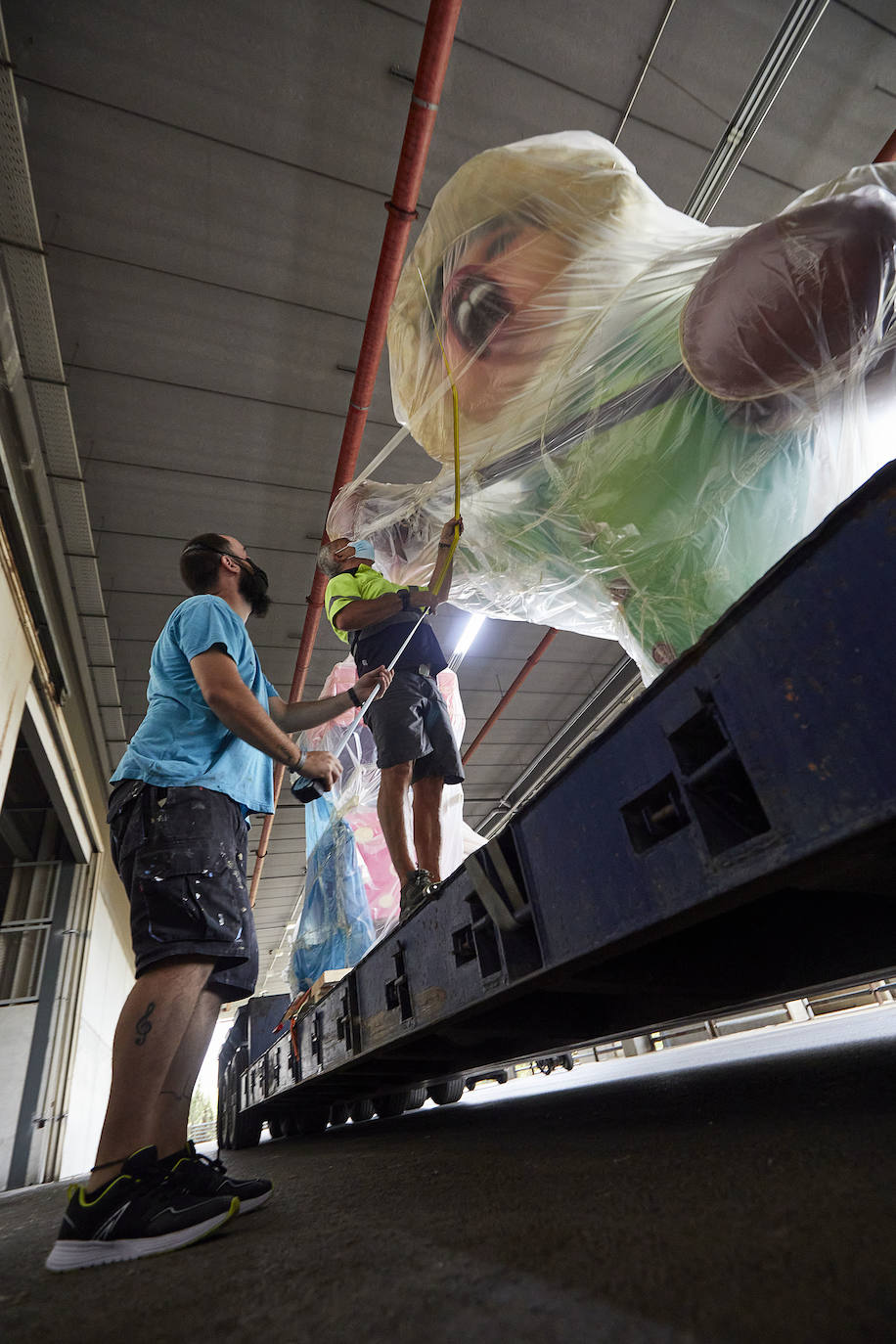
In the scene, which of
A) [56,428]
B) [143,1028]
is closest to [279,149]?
[56,428]

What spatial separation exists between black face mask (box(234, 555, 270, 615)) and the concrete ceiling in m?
2.95

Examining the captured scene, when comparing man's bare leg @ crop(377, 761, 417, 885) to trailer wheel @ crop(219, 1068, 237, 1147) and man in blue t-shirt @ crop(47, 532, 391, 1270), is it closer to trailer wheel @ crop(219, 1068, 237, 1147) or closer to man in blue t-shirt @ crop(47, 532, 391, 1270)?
man in blue t-shirt @ crop(47, 532, 391, 1270)

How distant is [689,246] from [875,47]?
3.66m

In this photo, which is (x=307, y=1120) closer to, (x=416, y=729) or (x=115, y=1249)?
(x=416, y=729)

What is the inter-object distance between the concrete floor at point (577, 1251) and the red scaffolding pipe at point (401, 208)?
3.76 feet

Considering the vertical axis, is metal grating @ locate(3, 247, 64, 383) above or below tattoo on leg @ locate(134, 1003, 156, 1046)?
above

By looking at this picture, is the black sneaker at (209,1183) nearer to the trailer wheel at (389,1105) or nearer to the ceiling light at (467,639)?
the ceiling light at (467,639)

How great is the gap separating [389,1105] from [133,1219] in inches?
113

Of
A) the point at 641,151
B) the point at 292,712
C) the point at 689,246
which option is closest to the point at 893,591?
the point at 689,246

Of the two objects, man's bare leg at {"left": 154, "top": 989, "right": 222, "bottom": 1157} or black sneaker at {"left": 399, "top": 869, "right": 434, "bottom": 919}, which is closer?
man's bare leg at {"left": 154, "top": 989, "right": 222, "bottom": 1157}

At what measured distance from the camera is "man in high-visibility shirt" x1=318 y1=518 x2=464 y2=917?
8.34 ft

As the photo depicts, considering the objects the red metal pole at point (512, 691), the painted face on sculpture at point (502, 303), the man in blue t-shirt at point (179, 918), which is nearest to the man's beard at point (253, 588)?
the man in blue t-shirt at point (179, 918)

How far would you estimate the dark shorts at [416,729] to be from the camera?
8.34ft

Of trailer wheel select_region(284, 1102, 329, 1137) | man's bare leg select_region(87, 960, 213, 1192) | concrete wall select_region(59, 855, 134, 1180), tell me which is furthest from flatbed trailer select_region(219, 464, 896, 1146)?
concrete wall select_region(59, 855, 134, 1180)
